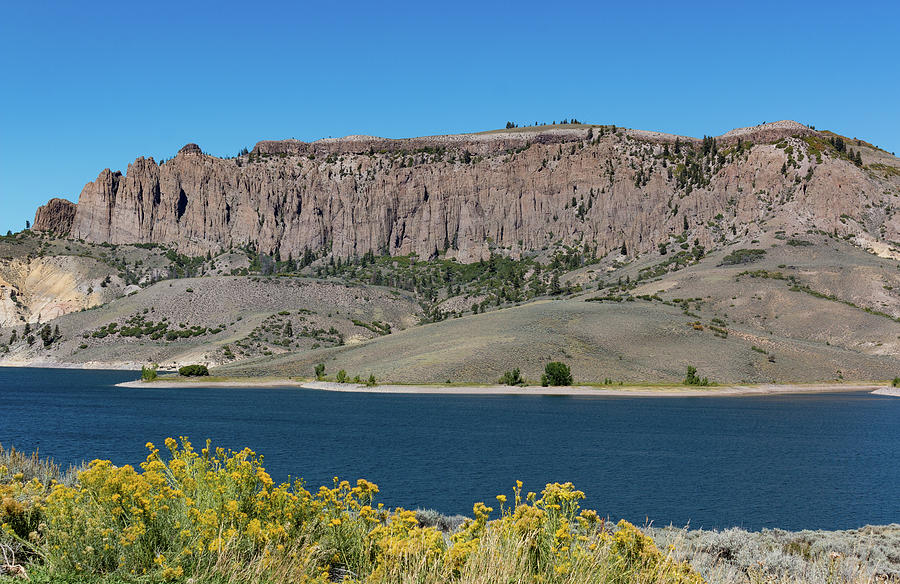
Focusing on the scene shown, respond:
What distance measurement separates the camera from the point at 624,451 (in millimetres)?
43125

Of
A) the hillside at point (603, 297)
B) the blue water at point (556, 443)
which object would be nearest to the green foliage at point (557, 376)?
the hillside at point (603, 297)

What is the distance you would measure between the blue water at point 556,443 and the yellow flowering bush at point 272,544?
54.2ft

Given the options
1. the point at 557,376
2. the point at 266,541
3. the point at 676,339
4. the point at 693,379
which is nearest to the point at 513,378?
the point at 557,376

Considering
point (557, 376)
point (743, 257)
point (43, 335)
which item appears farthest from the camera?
point (43, 335)

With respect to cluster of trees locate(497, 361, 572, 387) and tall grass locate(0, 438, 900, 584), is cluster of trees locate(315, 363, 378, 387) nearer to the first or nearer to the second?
cluster of trees locate(497, 361, 572, 387)

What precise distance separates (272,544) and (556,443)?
38.8 metres

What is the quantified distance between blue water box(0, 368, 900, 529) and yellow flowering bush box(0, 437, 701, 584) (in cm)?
1653

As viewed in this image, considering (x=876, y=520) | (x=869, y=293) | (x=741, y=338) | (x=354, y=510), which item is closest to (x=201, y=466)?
(x=354, y=510)

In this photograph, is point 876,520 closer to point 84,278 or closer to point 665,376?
point 665,376

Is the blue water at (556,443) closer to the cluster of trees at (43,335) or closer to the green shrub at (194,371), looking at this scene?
the green shrub at (194,371)

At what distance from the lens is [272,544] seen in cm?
907

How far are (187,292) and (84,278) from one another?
4506cm

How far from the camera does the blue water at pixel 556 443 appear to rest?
2914 cm

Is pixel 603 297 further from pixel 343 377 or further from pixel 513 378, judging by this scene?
pixel 343 377
